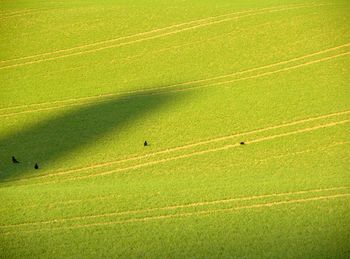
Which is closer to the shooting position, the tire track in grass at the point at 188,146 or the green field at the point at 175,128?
the green field at the point at 175,128

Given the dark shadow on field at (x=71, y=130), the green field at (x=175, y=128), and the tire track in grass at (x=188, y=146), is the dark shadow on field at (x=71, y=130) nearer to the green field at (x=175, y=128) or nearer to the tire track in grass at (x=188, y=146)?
the green field at (x=175, y=128)

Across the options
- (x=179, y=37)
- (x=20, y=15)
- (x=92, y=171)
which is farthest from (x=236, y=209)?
(x=20, y=15)

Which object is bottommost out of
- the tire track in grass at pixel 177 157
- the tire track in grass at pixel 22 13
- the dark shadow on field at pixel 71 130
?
the tire track in grass at pixel 177 157

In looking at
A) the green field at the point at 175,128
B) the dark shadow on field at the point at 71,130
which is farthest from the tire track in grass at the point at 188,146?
the dark shadow on field at the point at 71,130

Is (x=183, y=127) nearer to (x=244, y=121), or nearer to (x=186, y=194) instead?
(x=244, y=121)

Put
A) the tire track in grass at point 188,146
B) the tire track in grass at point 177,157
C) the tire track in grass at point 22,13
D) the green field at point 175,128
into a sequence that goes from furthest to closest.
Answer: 1. the tire track in grass at point 22,13
2. the tire track in grass at point 188,146
3. the tire track in grass at point 177,157
4. the green field at point 175,128

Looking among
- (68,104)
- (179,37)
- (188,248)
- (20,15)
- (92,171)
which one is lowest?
(188,248)

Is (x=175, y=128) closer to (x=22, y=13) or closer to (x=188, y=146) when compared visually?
(x=188, y=146)
